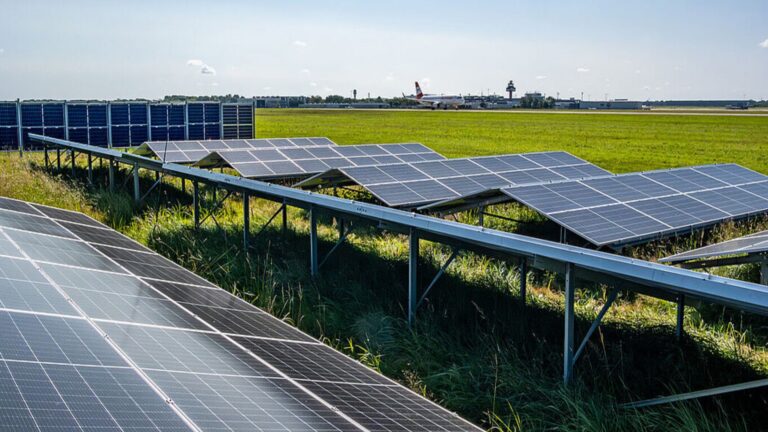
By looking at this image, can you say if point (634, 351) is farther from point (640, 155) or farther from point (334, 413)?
point (640, 155)

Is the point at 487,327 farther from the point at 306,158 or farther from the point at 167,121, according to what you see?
the point at 167,121

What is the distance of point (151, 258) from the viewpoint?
1360 cm

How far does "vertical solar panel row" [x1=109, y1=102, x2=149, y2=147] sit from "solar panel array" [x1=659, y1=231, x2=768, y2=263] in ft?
117

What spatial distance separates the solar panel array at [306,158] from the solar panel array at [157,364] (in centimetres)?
1370

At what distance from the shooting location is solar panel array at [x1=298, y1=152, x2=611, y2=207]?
18859 millimetres

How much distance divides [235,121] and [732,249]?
37.7 meters

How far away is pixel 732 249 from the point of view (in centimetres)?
1045

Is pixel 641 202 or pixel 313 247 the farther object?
pixel 641 202

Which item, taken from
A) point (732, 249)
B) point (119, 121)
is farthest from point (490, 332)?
point (119, 121)

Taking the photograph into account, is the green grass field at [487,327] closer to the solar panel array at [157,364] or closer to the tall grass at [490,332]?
the tall grass at [490,332]

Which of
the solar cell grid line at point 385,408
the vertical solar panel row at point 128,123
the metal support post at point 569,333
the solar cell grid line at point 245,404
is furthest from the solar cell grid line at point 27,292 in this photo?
the vertical solar panel row at point 128,123

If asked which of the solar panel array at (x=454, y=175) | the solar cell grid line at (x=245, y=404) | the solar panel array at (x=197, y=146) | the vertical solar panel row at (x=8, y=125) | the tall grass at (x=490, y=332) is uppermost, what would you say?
the vertical solar panel row at (x=8, y=125)

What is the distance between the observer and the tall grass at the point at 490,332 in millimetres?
8742

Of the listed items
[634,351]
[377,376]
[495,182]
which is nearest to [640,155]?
[495,182]
